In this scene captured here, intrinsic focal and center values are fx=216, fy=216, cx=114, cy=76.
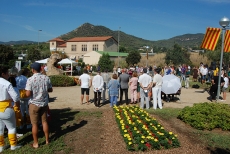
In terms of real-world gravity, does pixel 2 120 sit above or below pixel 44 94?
below

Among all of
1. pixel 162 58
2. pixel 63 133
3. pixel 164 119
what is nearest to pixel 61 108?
pixel 63 133

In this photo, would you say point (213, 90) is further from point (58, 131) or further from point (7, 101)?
point (7, 101)

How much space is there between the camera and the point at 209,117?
22.1 ft

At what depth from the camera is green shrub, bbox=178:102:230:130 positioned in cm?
661

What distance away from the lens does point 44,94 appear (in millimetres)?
4949

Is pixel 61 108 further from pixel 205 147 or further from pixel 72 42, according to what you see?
pixel 72 42

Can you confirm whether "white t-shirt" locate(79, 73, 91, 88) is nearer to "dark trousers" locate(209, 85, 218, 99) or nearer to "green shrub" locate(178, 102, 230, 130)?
"green shrub" locate(178, 102, 230, 130)

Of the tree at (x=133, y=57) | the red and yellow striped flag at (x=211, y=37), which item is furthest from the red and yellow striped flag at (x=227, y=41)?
Result: the tree at (x=133, y=57)

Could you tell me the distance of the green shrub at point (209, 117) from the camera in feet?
21.7

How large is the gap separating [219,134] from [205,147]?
1.23 meters

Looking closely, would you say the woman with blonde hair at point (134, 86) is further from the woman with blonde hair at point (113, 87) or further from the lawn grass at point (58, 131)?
the lawn grass at point (58, 131)

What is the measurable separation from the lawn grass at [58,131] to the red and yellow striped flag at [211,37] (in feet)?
22.3

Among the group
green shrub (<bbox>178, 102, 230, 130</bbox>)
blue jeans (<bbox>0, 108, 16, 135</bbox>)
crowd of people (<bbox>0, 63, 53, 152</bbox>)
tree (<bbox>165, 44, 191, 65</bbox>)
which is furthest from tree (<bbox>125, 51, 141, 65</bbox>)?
blue jeans (<bbox>0, 108, 16, 135</bbox>)

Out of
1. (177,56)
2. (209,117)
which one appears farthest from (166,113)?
(177,56)
